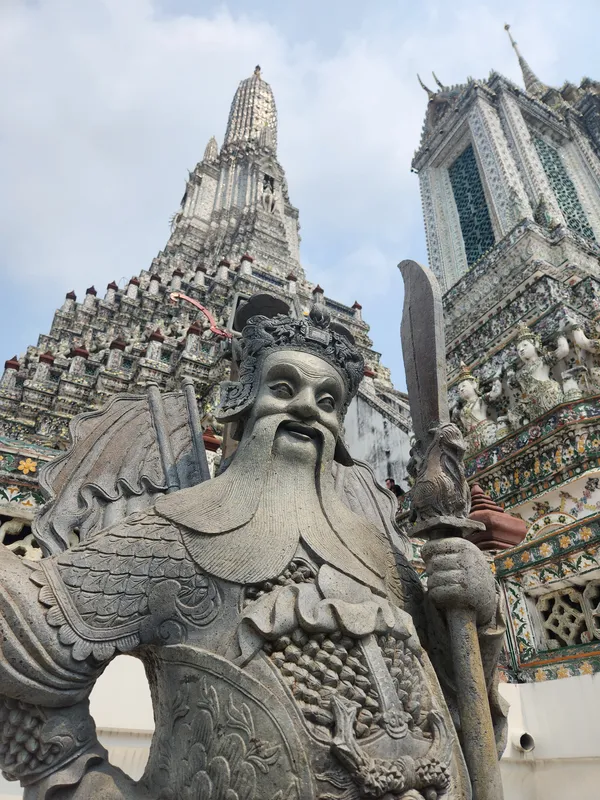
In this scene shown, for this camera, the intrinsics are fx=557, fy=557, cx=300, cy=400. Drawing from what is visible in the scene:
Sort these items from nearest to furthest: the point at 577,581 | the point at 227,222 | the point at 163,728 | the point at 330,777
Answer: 1. the point at 330,777
2. the point at 163,728
3. the point at 577,581
4. the point at 227,222

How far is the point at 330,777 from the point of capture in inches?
53.6

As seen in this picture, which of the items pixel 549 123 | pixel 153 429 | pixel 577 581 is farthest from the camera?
pixel 549 123

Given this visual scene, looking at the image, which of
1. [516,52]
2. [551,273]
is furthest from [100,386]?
[516,52]

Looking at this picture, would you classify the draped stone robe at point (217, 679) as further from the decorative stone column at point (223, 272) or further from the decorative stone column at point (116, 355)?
the decorative stone column at point (223, 272)

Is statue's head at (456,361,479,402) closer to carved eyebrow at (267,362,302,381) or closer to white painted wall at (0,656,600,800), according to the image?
white painted wall at (0,656,600,800)

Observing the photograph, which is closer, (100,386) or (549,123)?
(100,386)

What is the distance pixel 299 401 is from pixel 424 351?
56 centimetres

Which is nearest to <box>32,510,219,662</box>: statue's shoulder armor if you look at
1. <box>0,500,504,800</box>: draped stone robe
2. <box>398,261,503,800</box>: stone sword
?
<box>0,500,504,800</box>: draped stone robe

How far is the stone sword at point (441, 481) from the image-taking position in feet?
5.42

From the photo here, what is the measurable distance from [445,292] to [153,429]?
11969 mm

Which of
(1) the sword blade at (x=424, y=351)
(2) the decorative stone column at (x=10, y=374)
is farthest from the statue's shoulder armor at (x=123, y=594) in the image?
(2) the decorative stone column at (x=10, y=374)

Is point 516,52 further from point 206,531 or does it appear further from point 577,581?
point 206,531

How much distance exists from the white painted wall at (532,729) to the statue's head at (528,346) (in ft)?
15.5

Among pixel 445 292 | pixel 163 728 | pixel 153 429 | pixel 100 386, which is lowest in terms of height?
pixel 163 728
